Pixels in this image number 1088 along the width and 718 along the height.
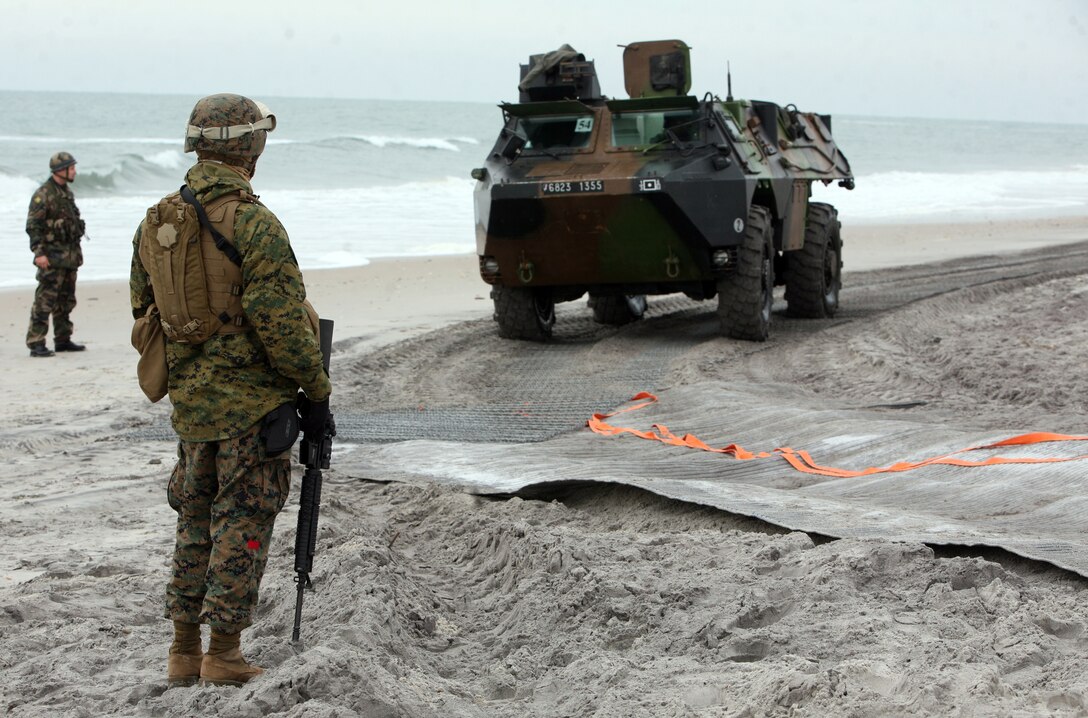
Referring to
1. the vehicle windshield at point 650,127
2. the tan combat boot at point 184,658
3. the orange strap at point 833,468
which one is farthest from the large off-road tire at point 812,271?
the tan combat boot at point 184,658

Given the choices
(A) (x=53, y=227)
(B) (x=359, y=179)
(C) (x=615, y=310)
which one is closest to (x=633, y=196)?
(C) (x=615, y=310)

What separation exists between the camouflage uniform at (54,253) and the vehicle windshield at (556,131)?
137 inches

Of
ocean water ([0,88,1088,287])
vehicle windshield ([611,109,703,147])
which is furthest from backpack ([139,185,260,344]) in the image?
ocean water ([0,88,1088,287])

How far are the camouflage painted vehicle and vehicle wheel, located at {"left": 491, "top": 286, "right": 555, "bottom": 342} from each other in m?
0.01

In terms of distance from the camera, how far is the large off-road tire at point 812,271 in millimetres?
11352

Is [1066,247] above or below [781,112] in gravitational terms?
below

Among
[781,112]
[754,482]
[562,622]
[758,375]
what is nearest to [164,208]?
[562,622]

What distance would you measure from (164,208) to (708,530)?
231 cm

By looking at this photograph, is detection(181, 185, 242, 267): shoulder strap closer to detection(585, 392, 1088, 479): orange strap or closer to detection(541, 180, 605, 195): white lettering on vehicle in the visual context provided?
detection(585, 392, 1088, 479): orange strap

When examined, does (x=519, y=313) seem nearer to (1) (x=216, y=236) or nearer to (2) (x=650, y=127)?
(2) (x=650, y=127)

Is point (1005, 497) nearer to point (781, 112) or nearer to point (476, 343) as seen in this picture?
point (476, 343)

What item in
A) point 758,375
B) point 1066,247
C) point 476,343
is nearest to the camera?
point 758,375

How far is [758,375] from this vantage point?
28.1ft

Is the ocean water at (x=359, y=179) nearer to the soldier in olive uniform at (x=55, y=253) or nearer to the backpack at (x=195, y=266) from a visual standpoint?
the soldier in olive uniform at (x=55, y=253)
